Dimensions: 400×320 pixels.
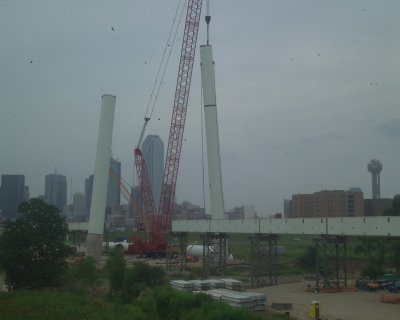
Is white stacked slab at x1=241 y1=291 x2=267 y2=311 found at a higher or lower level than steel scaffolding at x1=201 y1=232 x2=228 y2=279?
lower

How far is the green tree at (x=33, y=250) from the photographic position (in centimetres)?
3738

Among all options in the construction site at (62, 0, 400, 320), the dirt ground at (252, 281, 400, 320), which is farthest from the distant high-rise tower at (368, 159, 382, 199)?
the dirt ground at (252, 281, 400, 320)

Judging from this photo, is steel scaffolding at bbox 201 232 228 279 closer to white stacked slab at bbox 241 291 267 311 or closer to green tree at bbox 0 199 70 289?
green tree at bbox 0 199 70 289

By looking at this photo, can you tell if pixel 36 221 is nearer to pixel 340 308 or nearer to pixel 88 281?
pixel 88 281

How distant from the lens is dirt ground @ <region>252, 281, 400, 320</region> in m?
31.5

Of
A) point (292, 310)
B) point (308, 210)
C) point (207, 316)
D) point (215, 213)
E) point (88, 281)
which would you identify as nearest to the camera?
point (207, 316)

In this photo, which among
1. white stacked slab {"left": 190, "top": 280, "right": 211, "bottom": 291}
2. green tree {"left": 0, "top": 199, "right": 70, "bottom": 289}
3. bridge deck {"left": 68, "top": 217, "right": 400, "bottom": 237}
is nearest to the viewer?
bridge deck {"left": 68, "top": 217, "right": 400, "bottom": 237}

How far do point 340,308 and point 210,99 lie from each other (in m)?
37.1

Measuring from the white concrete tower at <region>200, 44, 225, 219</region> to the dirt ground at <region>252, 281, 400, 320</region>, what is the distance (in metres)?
18.9

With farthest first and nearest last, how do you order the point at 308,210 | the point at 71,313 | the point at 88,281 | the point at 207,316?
the point at 308,210, the point at 88,281, the point at 71,313, the point at 207,316

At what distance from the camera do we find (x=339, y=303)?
119 ft

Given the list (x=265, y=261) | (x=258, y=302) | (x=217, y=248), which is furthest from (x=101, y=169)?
(x=258, y=302)


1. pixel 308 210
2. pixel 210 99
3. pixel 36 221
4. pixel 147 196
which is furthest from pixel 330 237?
pixel 308 210

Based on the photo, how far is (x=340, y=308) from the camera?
3416 cm
